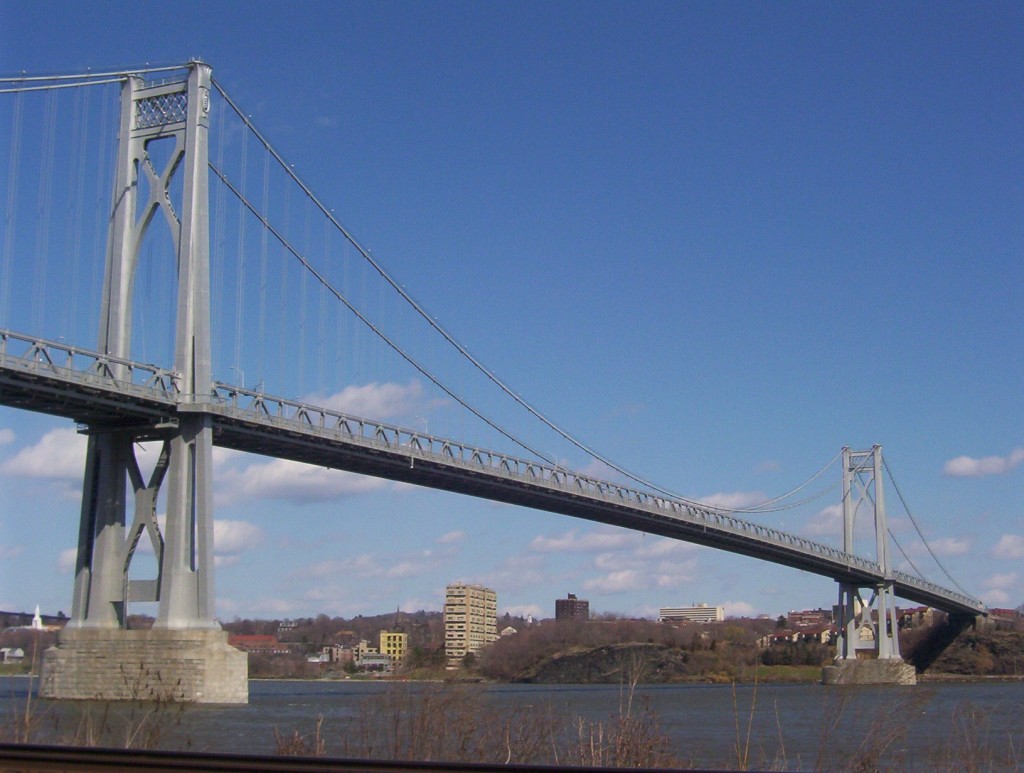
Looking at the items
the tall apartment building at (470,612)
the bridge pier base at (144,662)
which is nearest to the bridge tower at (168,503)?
the bridge pier base at (144,662)

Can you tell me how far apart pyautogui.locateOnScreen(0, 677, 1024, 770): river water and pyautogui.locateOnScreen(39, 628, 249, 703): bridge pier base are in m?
0.67

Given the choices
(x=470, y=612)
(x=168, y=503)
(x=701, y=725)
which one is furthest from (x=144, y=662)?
(x=470, y=612)

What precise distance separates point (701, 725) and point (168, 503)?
11603 mm

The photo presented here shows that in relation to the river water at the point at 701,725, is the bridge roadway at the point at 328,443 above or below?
above

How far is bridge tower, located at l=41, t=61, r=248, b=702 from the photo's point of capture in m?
26.6

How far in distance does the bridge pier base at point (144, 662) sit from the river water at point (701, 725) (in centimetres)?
67

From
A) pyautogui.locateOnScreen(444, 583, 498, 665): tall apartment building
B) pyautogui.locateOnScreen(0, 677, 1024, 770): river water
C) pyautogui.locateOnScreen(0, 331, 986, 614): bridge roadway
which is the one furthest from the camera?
pyautogui.locateOnScreen(444, 583, 498, 665): tall apartment building

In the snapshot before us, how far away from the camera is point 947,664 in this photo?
251 feet

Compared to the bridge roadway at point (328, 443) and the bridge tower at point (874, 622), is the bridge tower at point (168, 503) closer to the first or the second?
the bridge roadway at point (328, 443)

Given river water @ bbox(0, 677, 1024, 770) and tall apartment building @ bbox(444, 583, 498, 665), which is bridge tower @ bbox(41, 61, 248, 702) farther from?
tall apartment building @ bbox(444, 583, 498, 665)

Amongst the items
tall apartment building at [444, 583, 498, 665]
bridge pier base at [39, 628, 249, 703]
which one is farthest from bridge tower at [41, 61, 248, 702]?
tall apartment building at [444, 583, 498, 665]

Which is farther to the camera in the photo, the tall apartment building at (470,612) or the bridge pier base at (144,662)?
the tall apartment building at (470,612)

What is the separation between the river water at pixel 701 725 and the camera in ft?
25.7

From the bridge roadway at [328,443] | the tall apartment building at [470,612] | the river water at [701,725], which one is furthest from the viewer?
the tall apartment building at [470,612]
